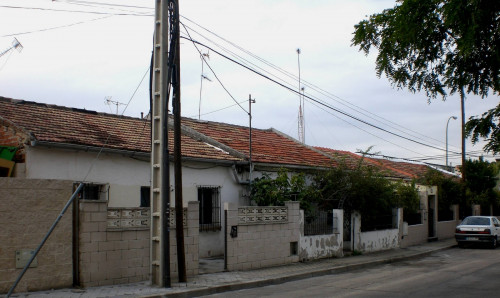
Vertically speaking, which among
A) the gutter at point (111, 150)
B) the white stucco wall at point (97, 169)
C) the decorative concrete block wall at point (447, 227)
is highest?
the gutter at point (111, 150)

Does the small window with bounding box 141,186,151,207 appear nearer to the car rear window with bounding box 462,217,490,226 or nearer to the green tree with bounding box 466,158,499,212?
the car rear window with bounding box 462,217,490,226

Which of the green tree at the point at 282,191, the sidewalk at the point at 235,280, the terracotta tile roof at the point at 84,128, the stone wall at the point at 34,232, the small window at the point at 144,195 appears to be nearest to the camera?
the stone wall at the point at 34,232

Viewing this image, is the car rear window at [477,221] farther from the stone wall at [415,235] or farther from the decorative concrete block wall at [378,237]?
the decorative concrete block wall at [378,237]

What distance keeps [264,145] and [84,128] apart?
8603 millimetres

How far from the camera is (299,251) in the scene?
52.7 feet

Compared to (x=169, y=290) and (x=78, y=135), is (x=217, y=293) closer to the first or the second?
(x=169, y=290)

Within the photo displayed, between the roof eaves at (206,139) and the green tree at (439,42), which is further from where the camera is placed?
the roof eaves at (206,139)

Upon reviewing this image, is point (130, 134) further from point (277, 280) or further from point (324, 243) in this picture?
point (324, 243)

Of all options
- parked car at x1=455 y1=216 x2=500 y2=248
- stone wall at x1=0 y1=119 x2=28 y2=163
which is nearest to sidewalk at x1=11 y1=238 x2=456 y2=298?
stone wall at x1=0 y1=119 x2=28 y2=163

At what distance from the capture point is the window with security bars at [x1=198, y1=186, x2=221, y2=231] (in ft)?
54.9

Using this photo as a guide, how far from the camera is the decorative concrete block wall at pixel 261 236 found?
45.5 feet

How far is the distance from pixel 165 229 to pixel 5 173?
14.6 feet

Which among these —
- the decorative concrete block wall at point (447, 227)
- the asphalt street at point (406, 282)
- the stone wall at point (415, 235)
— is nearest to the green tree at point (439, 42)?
the asphalt street at point (406, 282)

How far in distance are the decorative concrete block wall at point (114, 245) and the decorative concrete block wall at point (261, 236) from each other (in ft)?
6.67
